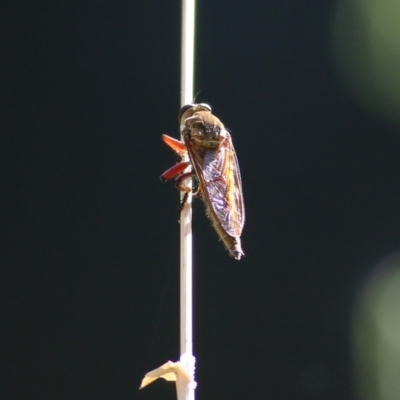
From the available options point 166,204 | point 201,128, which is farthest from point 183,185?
point 166,204

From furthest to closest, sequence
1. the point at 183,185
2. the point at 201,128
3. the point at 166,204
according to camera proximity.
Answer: the point at 166,204, the point at 201,128, the point at 183,185

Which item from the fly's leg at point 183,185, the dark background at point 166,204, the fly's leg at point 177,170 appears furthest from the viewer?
the dark background at point 166,204

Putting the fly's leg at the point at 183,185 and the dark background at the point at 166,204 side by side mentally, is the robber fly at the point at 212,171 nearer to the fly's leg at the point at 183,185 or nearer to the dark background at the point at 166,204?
the fly's leg at the point at 183,185

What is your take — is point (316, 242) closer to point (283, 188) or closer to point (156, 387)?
point (283, 188)

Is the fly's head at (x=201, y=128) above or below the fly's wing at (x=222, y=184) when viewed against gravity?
above

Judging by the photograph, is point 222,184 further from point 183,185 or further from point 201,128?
point 201,128

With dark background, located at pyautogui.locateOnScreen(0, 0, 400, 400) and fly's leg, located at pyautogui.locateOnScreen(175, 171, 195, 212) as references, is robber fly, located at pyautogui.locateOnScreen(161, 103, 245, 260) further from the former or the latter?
dark background, located at pyautogui.locateOnScreen(0, 0, 400, 400)

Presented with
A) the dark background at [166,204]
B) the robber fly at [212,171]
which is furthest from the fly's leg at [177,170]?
the dark background at [166,204]
